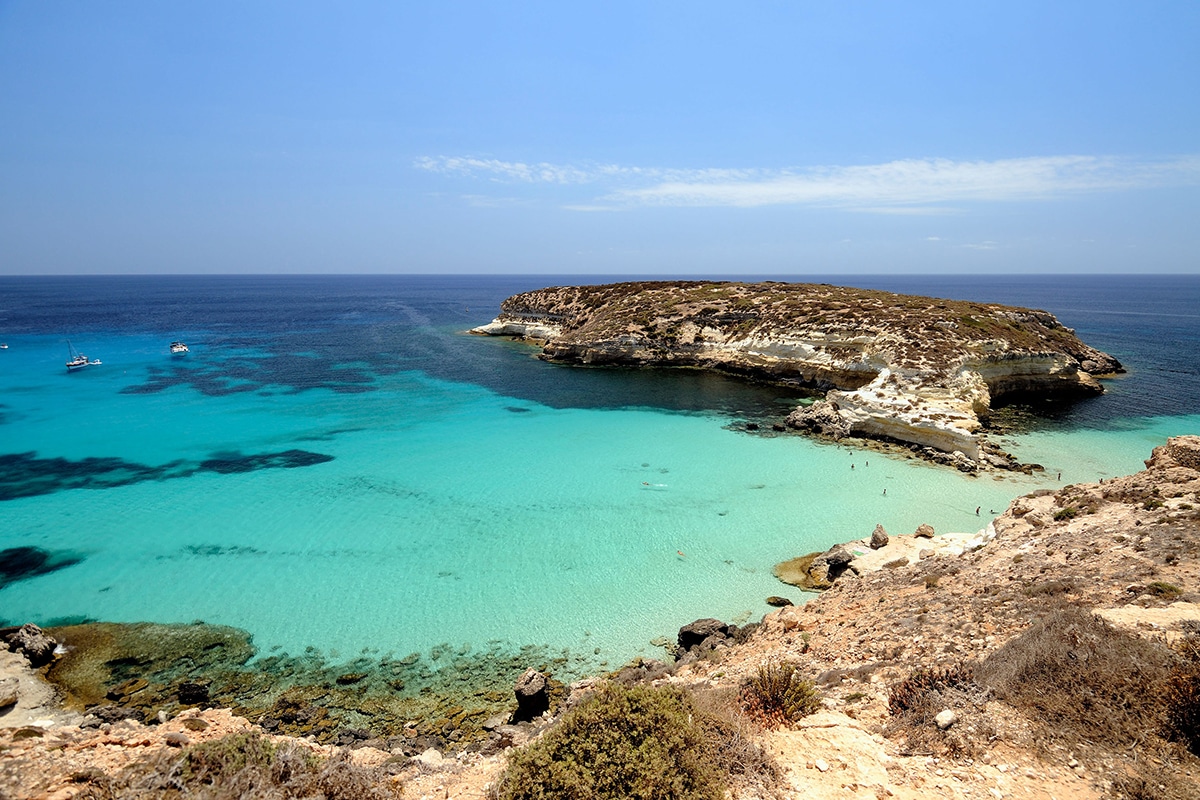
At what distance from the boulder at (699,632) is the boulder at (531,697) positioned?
3.96m

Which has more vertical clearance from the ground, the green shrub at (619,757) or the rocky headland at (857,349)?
the rocky headland at (857,349)

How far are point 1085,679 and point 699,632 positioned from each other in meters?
8.05

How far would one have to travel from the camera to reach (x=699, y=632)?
14.1 m

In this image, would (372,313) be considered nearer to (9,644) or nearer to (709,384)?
(709,384)

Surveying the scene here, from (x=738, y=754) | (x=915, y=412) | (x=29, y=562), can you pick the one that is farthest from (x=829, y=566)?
(x=29, y=562)

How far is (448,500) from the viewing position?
2328 centimetres

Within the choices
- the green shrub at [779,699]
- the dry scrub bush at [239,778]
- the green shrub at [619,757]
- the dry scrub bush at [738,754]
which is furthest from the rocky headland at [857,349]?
the dry scrub bush at [239,778]

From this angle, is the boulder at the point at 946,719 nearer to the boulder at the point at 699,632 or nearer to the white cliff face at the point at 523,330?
the boulder at the point at 699,632

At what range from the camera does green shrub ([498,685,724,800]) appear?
20.9ft

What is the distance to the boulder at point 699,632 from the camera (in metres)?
14.1

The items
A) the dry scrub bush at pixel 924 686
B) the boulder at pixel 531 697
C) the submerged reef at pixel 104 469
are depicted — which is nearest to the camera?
the dry scrub bush at pixel 924 686

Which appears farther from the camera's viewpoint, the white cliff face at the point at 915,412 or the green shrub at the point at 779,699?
the white cliff face at the point at 915,412

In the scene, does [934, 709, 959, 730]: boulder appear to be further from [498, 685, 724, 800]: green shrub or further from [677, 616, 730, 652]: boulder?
[677, 616, 730, 652]: boulder

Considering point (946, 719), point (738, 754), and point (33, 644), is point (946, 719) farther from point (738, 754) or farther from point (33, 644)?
A: point (33, 644)
